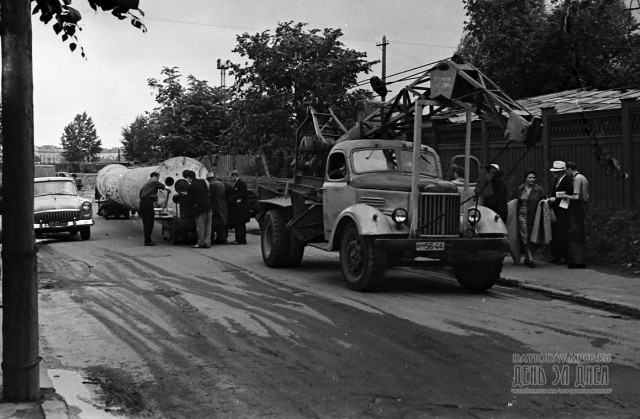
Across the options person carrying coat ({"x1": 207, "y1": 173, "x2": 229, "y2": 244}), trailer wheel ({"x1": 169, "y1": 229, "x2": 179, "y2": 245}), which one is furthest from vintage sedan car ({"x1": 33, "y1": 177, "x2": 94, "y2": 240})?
person carrying coat ({"x1": 207, "y1": 173, "x2": 229, "y2": 244})

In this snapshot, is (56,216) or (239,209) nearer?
(239,209)

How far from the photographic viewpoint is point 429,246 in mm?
10922

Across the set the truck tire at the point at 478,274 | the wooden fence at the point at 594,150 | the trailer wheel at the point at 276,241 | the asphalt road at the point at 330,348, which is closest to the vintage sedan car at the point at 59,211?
the asphalt road at the point at 330,348

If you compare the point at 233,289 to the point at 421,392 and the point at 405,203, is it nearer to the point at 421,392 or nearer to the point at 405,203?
the point at 405,203

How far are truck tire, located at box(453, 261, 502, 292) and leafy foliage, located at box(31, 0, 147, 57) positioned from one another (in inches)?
282

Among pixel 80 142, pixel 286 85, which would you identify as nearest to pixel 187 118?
pixel 286 85

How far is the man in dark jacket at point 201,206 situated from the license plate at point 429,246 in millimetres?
8156

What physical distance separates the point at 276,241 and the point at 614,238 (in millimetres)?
6267

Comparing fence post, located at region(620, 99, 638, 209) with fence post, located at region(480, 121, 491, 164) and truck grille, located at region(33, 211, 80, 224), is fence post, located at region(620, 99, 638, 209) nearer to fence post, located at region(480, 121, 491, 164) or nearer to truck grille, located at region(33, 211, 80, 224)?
fence post, located at region(480, 121, 491, 164)

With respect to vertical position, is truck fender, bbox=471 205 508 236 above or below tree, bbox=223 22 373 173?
below

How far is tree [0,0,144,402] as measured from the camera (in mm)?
5352

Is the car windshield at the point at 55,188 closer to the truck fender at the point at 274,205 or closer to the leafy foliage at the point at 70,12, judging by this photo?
the truck fender at the point at 274,205

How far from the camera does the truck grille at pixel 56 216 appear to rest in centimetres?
1997

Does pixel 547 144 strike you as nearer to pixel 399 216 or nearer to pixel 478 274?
pixel 478 274
